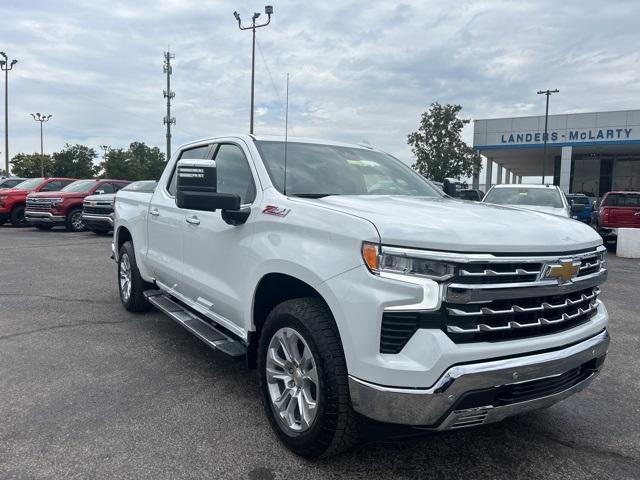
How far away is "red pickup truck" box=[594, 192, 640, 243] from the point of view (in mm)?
13859

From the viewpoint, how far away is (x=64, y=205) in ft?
52.5

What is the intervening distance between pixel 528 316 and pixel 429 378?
2.13 ft

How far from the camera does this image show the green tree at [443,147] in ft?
126

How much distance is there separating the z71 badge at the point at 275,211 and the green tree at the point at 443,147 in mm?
35956

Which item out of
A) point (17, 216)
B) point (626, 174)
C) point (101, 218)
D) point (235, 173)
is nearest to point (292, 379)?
point (235, 173)

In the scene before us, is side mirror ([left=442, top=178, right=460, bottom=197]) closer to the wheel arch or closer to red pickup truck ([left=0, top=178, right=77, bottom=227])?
the wheel arch

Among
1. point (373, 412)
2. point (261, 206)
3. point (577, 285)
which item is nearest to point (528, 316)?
point (577, 285)

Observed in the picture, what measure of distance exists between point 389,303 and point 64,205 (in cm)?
1588

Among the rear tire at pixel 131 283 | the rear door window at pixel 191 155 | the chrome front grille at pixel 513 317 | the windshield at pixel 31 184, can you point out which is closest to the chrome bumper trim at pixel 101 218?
the windshield at pixel 31 184

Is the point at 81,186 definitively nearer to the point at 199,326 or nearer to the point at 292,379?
the point at 199,326

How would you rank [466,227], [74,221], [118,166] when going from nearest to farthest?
1. [466,227]
2. [74,221]
3. [118,166]

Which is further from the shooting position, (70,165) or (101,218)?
(70,165)

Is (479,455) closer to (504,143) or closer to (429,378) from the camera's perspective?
(429,378)

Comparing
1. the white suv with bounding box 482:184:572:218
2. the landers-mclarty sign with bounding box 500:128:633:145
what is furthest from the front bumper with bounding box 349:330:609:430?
the landers-mclarty sign with bounding box 500:128:633:145
